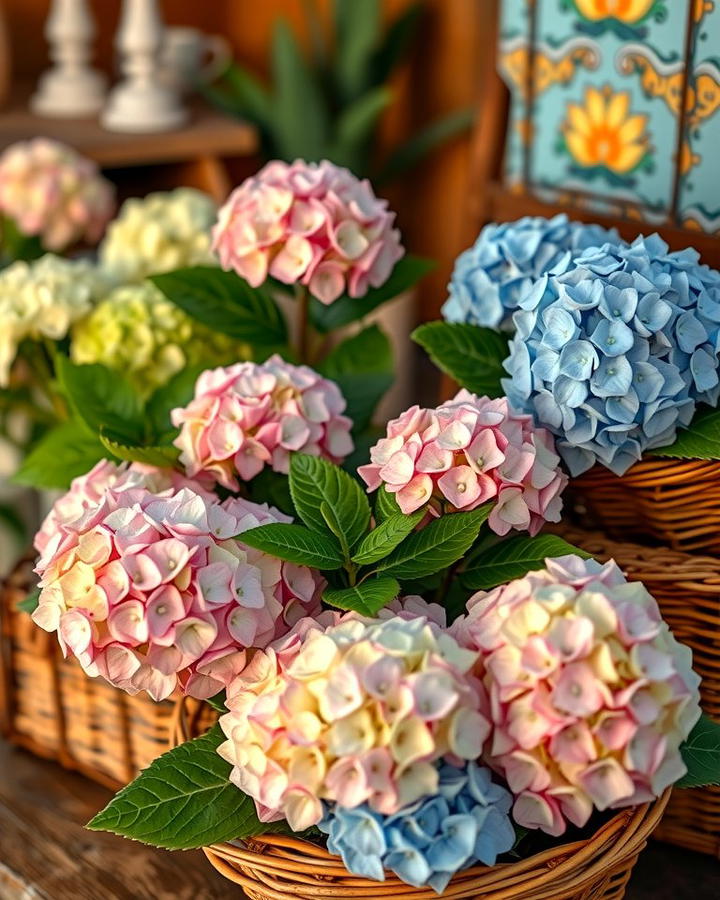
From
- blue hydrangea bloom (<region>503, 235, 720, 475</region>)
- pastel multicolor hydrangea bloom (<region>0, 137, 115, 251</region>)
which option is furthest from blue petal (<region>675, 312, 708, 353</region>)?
pastel multicolor hydrangea bloom (<region>0, 137, 115, 251</region>)

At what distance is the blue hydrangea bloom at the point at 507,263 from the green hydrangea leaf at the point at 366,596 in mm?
319

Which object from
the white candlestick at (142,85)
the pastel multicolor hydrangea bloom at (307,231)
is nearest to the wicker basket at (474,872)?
the pastel multicolor hydrangea bloom at (307,231)

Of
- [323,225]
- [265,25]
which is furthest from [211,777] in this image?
[265,25]


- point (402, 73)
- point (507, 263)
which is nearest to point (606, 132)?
point (507, 263)

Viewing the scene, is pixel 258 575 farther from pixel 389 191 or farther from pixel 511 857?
pixel 389 191

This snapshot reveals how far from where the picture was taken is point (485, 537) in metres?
0.89

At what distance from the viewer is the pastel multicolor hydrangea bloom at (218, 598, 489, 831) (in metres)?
0.64

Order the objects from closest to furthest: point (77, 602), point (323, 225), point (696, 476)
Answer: point (77, 602), point (696, 476), point (323, 225)

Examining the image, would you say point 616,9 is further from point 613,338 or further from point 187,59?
point 187,59

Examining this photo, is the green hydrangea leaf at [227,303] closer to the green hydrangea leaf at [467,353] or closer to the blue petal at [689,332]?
the green hydrangea leaf at [467,353]

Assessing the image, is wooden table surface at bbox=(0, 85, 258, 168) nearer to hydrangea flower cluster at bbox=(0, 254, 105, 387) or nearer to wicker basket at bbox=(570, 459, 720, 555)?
hydrangea flower cluster at bbox=(0, 254, 105, 387)

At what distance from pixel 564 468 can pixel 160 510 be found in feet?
1.01

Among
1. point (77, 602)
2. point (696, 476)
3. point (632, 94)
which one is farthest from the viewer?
point (632, 94)

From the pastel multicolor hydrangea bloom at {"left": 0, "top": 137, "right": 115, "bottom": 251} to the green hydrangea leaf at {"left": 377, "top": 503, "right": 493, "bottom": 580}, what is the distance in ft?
2.77
